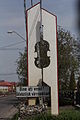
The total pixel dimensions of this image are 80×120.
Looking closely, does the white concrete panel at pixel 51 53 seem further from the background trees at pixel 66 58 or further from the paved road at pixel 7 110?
the background trees at pixel 66 58

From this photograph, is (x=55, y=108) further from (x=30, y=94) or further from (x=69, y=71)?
(x=69, y=71)

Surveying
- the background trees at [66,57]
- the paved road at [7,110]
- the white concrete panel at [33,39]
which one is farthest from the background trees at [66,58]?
the white concrete panel at [33,39]

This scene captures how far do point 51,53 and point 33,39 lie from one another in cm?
109

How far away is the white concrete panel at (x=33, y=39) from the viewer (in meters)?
14.6

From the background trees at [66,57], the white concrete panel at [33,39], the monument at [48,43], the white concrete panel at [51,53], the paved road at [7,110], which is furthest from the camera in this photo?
the background trees at [66,57]

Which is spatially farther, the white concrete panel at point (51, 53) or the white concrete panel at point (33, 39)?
the white concrete panel at point (33, 39)

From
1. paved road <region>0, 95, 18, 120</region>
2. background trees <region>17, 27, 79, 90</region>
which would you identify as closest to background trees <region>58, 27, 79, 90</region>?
background trees <region>17, 27, 79, 90</region>

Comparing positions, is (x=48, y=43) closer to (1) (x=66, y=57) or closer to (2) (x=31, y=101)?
(2) (x=31, y=101)

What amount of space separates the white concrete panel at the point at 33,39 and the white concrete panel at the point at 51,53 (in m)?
0.33

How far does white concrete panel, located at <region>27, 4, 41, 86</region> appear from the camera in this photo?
14.6 meters

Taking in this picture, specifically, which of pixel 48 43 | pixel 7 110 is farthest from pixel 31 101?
pixel 7 110

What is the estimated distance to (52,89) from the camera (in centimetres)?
1441

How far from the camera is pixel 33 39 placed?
49.1 ft

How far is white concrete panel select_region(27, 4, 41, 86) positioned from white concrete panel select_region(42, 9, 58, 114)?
33cm
